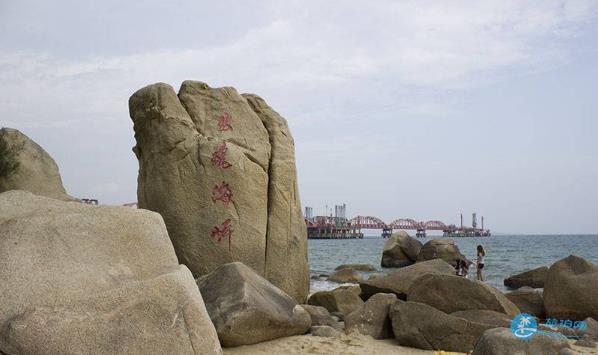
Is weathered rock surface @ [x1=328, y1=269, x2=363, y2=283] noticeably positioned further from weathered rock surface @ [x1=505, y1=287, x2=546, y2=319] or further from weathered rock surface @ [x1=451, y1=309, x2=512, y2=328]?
weathered rock surface @ [x1=451, y1=309, x2=512, y2=328]

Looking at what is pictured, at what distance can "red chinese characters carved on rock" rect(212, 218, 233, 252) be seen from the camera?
10641mm

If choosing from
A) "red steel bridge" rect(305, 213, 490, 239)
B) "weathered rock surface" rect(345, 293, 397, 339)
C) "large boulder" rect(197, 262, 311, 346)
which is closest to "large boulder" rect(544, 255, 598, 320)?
"weathered rock surface" rect(345, 293, 397, 339)

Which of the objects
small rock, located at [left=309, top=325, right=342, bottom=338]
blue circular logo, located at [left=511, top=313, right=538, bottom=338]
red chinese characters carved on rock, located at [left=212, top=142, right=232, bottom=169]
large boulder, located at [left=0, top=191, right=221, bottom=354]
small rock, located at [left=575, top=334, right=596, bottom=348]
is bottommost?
small rock, located at [left=575, top=334, right=596, bottom=348]

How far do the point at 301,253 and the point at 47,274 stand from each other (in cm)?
708

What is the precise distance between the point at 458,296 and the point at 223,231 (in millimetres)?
4312

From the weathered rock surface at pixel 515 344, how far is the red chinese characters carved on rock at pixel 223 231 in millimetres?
5491

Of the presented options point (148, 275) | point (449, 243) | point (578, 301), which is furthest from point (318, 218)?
point (148, 275)

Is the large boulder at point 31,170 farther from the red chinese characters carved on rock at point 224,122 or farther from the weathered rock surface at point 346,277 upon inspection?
the weathered rock surface at point 346,277

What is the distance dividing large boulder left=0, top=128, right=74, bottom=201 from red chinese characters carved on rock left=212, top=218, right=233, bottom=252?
1080 cm

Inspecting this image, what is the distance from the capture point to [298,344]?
26.2 ft

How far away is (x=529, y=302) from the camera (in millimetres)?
13180

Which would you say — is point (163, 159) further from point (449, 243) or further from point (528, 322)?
point (449, 243)

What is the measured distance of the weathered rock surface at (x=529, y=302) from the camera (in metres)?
12.8

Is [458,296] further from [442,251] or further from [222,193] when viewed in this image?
[442,251]
